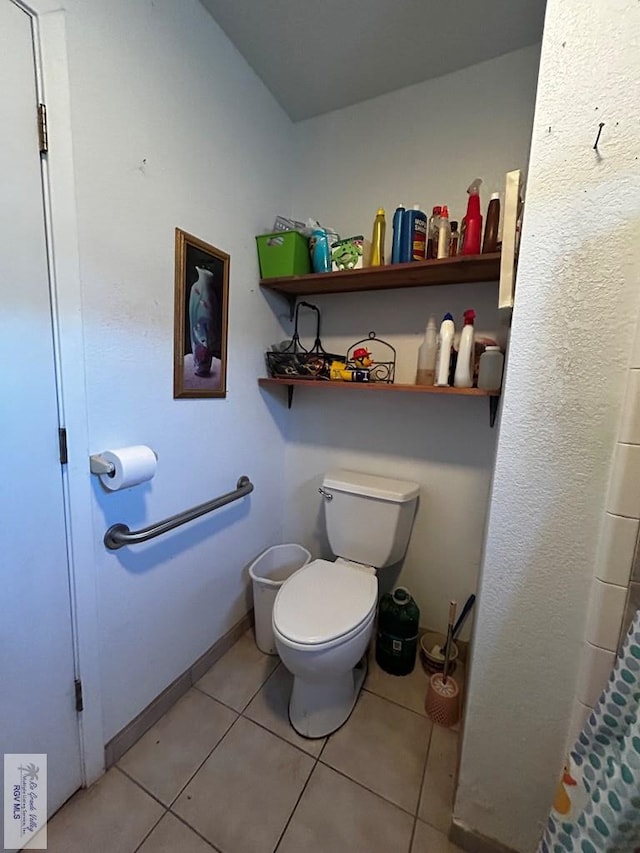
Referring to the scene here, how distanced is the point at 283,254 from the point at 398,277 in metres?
0.48

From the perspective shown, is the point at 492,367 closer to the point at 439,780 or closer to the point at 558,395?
the point at 558,395

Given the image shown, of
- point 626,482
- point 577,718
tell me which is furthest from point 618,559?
point 577,718

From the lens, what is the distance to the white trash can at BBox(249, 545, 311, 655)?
144 centimetres

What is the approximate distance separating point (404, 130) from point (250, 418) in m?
1.37

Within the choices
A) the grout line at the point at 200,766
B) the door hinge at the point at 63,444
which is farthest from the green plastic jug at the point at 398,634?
the door hinge at the point at 63,444

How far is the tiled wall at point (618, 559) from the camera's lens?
24.9 inches

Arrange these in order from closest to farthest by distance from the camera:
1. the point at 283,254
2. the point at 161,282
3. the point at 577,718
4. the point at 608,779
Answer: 1. the point at 608,779
2. the point at 577,718
3. the point at 161,282
4. the point at 283,254

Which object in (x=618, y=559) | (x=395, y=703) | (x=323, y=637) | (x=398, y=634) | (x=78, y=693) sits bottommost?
(x=395, y=703)

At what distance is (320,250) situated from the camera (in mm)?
1396

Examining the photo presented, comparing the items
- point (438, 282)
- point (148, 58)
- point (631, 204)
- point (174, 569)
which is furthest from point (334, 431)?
point (148, 58)

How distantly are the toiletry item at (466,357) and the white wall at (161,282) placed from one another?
0.84 meters

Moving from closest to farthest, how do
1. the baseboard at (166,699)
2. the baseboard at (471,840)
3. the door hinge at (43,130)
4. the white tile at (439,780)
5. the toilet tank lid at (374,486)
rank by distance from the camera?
the door hinge at (43,130) < the baseboard at (471,840) < the white tile at (439,780) < the baseboard at (166,699) < the toilet tank lid at (374,486)

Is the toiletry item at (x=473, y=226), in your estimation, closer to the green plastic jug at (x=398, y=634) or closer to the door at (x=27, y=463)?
the door at (x=27, y=463)

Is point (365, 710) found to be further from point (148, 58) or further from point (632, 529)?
point (148, 58)
